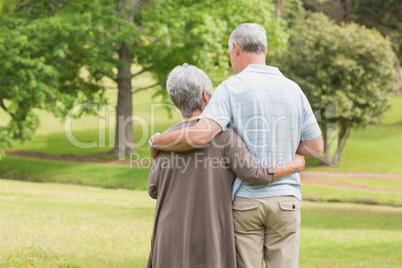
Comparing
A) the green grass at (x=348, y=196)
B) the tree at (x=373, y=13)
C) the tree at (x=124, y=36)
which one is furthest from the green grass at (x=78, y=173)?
the tree at (x=373, y=13)

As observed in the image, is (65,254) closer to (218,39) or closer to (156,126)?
(218,39)

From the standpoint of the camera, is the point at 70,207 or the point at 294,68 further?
the point at 294,68

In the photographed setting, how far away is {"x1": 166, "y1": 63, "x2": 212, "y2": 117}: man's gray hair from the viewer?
142 inches

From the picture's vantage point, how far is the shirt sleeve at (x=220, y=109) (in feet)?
11.4

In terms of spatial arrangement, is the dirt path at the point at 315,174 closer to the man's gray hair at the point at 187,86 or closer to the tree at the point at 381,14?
the tree at the point at 381,14

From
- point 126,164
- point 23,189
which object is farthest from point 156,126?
point 23,189

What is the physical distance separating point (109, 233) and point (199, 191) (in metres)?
5.96

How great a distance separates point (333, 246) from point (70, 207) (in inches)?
277

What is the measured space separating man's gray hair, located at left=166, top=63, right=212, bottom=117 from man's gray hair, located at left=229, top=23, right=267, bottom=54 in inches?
12.5

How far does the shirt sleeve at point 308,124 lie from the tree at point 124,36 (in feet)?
65.2

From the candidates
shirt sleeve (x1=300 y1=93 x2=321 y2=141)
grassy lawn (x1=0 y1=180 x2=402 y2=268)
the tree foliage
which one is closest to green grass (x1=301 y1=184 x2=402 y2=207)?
grassy lawn (x1=0 y1=180 x2=402 y2=268)

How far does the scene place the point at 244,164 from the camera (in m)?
3.51

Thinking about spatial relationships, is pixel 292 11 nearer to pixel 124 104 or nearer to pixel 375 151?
pixel 375 151

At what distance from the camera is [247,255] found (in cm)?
358
